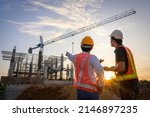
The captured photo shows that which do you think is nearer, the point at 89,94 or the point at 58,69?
the point at 89,94

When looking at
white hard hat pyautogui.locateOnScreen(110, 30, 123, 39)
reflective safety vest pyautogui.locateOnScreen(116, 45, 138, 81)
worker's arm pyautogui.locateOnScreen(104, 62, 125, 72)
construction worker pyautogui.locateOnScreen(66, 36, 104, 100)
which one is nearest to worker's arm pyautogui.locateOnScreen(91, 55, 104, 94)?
construction worker pyautogui.locateOnScreen(66, 36, 104, 100)

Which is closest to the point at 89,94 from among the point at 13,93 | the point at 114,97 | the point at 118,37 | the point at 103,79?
the point at 103,79

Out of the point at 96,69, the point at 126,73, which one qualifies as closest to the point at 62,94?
the point at 126,73

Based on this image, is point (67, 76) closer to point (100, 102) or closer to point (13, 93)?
point (13, 93)

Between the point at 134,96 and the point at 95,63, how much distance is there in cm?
106

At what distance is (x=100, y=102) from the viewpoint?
13.9 feet

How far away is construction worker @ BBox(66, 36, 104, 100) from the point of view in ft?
12.4

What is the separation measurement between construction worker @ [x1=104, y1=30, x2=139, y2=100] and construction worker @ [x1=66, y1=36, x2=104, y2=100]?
487mm

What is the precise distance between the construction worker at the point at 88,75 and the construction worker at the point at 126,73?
49 centimetres

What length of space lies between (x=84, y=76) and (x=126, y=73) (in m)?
0.87

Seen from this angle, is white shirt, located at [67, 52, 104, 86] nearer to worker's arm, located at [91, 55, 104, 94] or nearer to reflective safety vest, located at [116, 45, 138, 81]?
worker's arm, located at [91, 55, 104, 94]

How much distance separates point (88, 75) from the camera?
12.6 ft

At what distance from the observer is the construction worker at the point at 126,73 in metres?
3.96

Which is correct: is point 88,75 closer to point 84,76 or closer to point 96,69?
point 84,76
